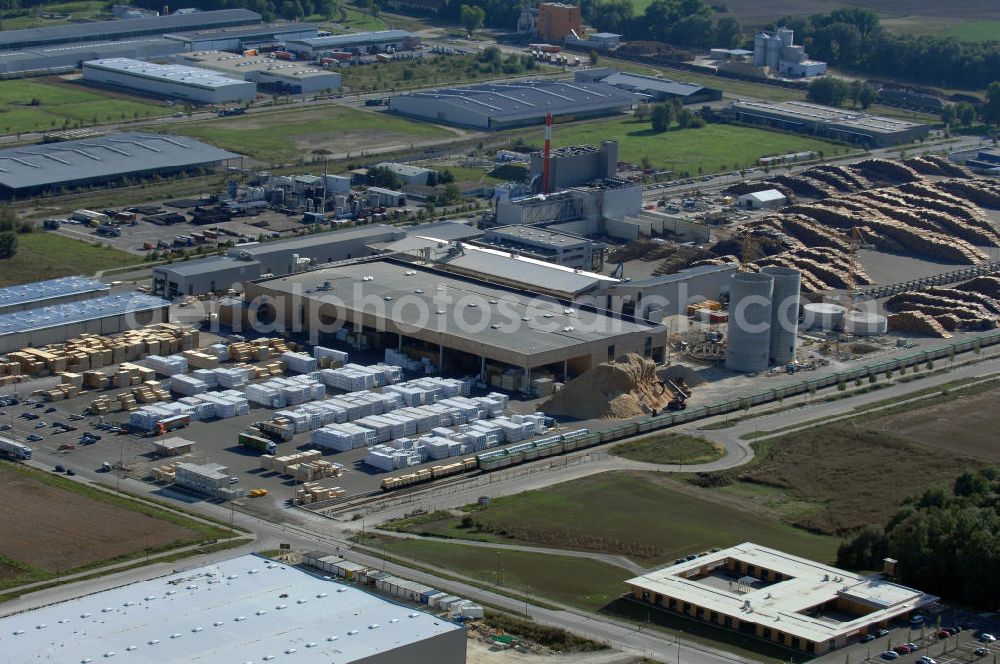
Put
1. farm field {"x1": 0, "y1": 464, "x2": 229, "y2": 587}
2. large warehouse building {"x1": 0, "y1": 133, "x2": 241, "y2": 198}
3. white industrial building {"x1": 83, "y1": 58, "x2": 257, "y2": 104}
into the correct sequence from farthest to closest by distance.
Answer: white industrial building {"x1": 83, "y1": 58, "x2": 257, "y2": 104} → large warehouse building {"x1": 0, "y1": 133, "x2": 241, "y2": 198} → farm field {"x1": 0, "y1": 464, "x2": 229, "y2": 587}

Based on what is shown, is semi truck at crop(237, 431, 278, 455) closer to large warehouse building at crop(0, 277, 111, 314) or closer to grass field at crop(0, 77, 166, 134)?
large warehouse building at crop(0, 277, 111, 314)

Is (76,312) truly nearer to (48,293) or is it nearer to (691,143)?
(48,293)

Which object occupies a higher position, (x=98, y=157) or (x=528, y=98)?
(x=528, y=98)

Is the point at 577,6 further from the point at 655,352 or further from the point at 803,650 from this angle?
the point at 803,650

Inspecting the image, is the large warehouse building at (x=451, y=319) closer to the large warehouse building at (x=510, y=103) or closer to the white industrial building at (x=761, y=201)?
the white industrial building at (x=761, y=201)

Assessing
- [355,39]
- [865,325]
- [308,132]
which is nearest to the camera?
[865,325]

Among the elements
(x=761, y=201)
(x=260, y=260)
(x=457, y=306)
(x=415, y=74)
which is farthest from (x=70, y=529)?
(x=415, y=74)

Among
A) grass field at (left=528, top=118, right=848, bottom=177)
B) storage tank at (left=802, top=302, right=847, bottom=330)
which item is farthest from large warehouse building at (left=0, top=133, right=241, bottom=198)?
storage tank at (left=802, top=302, right=847, bottom=330)
